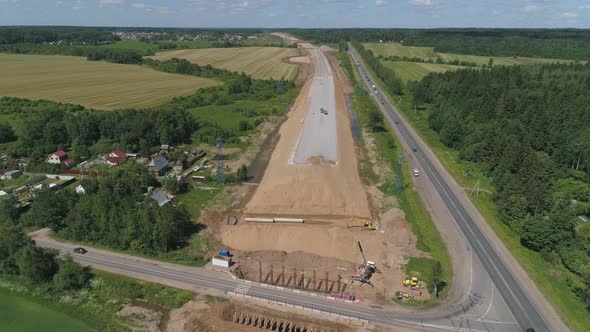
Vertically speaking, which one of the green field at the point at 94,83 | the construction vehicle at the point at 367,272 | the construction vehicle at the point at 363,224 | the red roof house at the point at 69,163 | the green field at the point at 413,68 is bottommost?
the construction vehicle at the point at 367,272

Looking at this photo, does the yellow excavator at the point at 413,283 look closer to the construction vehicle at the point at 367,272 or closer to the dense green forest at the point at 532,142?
the construction vehicle at the point at 367,272

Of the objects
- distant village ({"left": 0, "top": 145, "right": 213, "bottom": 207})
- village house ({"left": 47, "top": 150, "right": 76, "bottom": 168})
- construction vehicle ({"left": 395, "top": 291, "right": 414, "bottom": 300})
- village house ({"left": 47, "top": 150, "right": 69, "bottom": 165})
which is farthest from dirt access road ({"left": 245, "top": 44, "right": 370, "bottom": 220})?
village house ({"left": 47, "top": 150, "right": 69, "bottom": 165})

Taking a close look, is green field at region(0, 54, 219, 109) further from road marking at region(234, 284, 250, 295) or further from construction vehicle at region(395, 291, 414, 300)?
construction vehicle at region(395, 291, 414, 300)

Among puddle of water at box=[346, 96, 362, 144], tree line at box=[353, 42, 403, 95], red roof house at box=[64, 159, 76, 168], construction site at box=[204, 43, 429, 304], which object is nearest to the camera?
construction site at box=[204, 43, 429, 304]

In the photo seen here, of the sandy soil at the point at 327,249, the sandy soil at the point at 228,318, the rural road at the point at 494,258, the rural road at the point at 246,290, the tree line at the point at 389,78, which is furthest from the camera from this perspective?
the tree line at the point at 389,78

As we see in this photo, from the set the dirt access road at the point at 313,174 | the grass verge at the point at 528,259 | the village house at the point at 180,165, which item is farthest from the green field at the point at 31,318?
the grass verge at the point at 528,259

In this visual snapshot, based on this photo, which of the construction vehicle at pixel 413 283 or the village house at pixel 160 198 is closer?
the construction vehicle at pixel 413 283

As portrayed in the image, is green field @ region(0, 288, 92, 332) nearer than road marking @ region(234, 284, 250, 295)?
Yes
